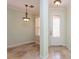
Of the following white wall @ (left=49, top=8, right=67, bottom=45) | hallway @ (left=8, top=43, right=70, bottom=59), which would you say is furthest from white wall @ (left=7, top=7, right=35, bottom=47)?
white wall @ (left=49, top=8, right=67, bottom=45)

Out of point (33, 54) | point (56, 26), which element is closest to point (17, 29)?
point (56, 26)

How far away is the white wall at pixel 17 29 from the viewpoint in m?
8.10

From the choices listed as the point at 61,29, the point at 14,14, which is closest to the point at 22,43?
the point at 14,14

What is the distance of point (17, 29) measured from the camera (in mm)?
9117

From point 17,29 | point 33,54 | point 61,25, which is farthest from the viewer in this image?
point 17,29

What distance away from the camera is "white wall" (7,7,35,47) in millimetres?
8096

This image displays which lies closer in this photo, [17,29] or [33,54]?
[33,54]

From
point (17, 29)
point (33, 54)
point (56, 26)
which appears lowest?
point (33, 54)

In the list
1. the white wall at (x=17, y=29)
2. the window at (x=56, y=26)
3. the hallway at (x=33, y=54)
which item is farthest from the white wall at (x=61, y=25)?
the white wall at (x=17, y=29)

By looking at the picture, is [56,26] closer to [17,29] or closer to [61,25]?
[61,25]

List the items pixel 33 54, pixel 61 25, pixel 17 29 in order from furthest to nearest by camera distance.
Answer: pixel 17 29, pixel 61 25, pixel 33 54

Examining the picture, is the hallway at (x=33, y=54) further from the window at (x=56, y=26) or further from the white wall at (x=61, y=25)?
the window at (x=56, y=26)

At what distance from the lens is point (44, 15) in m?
4.80

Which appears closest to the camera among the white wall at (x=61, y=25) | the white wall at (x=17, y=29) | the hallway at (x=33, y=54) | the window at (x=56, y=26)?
the hallway at (x=33, y=54)
